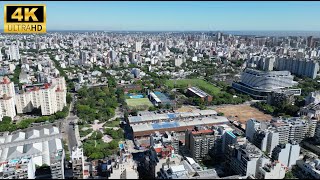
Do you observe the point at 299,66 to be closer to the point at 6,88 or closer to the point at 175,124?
the point at 175,124

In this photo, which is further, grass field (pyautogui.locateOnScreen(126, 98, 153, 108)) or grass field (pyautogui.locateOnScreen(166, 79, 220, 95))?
grass field (pyautogui.locateOnScreen(166, 79, 220, 95))

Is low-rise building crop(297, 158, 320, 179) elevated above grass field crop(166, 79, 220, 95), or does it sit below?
below

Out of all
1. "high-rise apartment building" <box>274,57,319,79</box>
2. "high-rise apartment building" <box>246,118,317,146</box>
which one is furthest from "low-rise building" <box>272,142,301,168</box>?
"high-rise apartment building" <box>274,57,319,79</box>

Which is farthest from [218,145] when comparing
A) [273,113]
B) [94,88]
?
[94,88]

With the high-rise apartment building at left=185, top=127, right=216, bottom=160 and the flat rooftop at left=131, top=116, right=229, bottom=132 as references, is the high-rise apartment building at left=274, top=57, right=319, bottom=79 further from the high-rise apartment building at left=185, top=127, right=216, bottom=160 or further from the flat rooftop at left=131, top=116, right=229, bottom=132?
the high-rise apartment building at left=185, top=127, right=216, bottom=160

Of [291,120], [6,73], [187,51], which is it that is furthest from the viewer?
[187,51]

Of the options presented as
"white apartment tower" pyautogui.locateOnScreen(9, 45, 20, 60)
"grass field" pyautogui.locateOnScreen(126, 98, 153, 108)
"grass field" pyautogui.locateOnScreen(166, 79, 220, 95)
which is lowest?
"grass field" pyautogui.locateOnScreen(126, 98, 153, 108)

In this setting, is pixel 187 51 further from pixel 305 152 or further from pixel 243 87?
pixel 305 152
